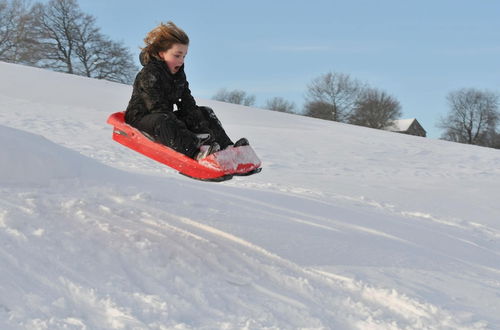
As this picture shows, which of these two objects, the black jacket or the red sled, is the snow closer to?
the red sled

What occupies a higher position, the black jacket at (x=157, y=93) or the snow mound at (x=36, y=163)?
the black jacket at (x=157, y=93)

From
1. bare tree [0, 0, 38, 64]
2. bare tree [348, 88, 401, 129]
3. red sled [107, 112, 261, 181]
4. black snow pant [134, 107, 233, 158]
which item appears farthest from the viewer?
bare tree [348, 88, 401, 129]

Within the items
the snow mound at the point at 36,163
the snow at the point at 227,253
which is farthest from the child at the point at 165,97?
the snow mound at the point at 36,163

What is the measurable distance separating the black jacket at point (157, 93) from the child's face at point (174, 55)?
0.13 feet

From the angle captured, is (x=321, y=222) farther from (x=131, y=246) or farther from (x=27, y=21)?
(x=27, y=21)

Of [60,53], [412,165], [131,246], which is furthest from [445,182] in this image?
[60,53]

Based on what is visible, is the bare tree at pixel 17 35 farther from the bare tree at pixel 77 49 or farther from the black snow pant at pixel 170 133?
the black snow pant at pixel 170 133

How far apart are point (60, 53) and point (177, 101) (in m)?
35.3

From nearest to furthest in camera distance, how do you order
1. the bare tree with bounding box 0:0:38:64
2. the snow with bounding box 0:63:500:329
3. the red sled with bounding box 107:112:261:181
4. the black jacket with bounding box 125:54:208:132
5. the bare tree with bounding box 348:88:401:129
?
the snow with bounding box 0:63:500:329 → the red sled with bounding box 107:112:261:181 → the black jacket with bounding box 125:54:208:132 → the bare tree with bounding box 0:0:38:64 → the bare tree with bounding box 348:88:401:129

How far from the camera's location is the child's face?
3.96m

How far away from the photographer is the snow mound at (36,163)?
4559 mm

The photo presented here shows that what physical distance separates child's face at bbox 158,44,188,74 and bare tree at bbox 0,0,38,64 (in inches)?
1362

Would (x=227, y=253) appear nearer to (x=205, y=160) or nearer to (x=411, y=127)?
(x=205, y=160)

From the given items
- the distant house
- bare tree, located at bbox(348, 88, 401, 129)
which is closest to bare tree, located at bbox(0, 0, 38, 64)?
bare tree, located at bbox(348, 88, 401, 129)
